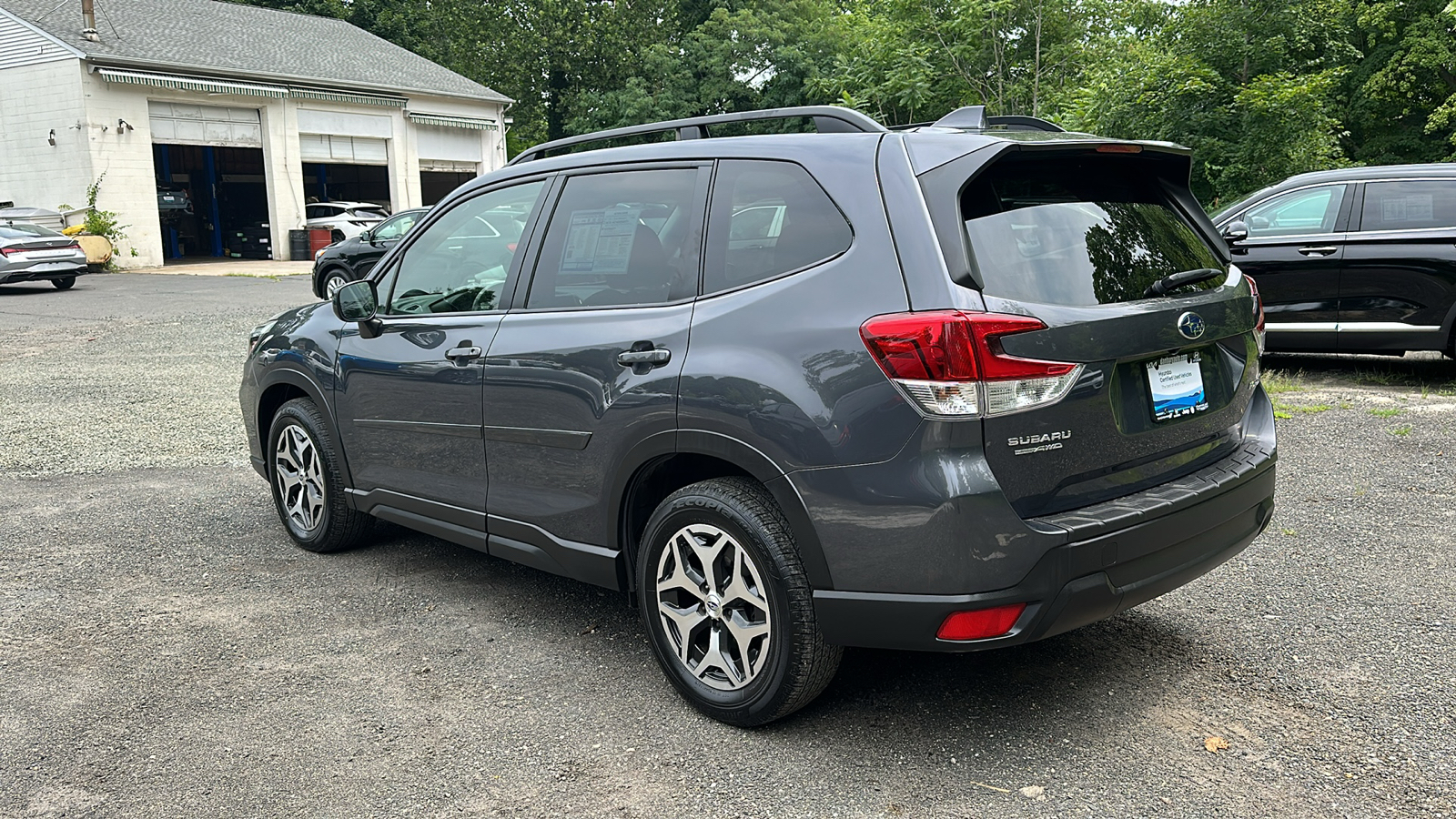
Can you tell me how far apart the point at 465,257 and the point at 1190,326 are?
2679mm

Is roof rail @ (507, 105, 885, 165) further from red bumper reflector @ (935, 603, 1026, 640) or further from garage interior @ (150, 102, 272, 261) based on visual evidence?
garage interior @ (150, 102, 272, 261)

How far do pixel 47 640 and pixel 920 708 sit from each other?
10.5ft

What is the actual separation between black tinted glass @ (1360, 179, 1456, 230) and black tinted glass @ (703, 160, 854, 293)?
735 centimetres

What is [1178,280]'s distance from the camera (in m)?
3.45

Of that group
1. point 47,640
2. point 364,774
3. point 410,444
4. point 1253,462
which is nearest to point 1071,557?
point 1253,462

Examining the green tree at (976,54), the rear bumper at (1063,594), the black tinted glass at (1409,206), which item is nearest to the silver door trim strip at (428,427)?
the rear bumper at (1063,594)

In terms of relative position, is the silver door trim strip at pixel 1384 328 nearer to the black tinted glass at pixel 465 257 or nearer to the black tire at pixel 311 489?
the black tinted glass at pixel 465 257

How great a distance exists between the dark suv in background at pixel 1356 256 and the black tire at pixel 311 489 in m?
7.08

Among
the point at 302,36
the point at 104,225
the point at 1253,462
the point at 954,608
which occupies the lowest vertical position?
the point at 954,608

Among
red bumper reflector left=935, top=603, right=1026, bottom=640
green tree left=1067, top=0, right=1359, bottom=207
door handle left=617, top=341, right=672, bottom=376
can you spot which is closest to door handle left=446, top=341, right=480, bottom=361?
door handle left=617, top=341, right=672, bottom=376

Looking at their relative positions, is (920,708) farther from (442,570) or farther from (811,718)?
(442,570)

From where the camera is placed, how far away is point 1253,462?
11.8ft

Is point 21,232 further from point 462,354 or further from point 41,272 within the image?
point 462,354

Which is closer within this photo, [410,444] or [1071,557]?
[1071,557]
